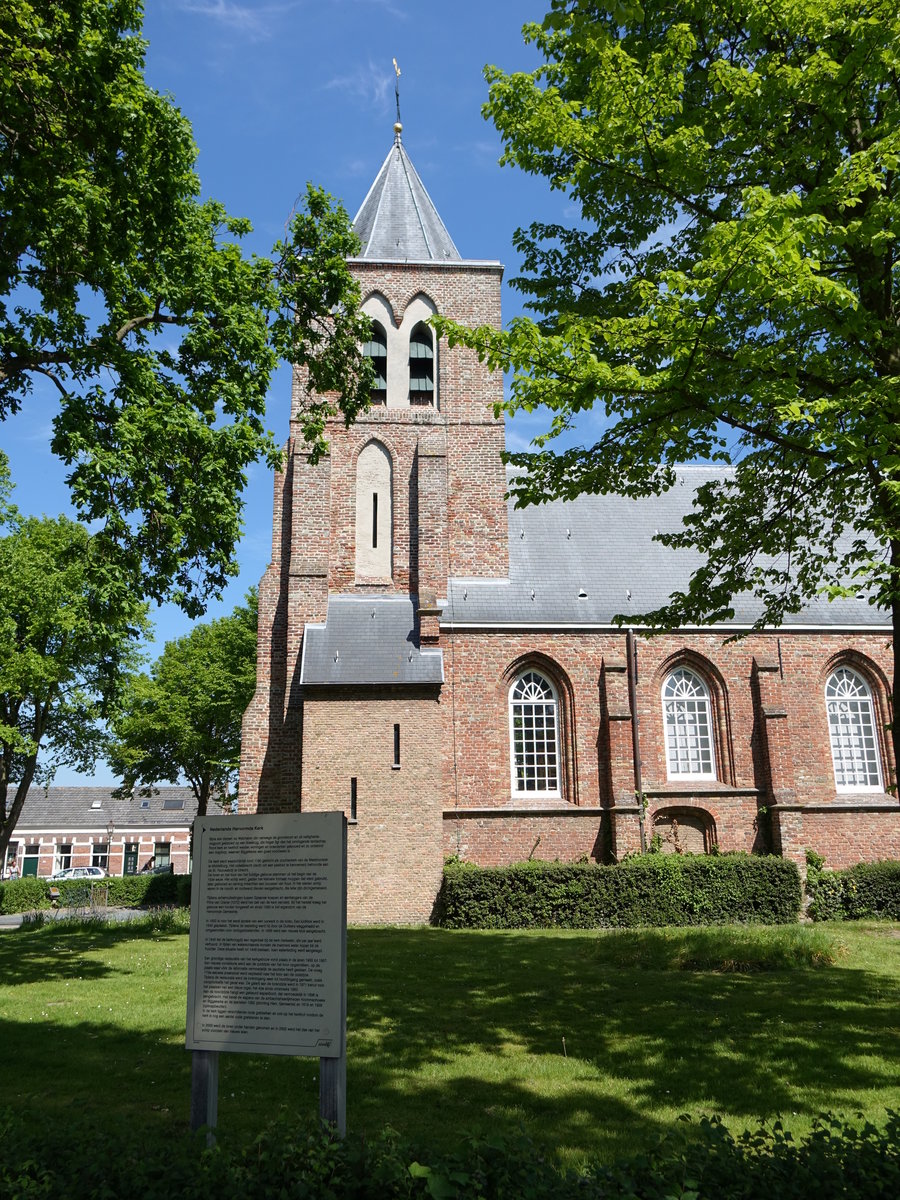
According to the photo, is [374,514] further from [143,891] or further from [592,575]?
[143,891]

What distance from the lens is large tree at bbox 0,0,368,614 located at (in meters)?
9.31

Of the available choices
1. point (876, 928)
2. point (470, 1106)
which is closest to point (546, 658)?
point (876, 928)

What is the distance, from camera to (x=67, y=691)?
28.6 metres

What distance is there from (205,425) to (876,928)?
51.8 ft

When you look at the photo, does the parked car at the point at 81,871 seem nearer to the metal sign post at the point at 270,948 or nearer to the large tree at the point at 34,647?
the large tree at the point at 34,647

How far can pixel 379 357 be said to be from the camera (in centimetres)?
2464

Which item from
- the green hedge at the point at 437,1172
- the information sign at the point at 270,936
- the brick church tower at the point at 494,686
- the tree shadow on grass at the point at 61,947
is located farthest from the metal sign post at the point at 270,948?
the brick church tower at the point at 494,686

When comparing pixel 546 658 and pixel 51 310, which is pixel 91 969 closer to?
pixel 51 310

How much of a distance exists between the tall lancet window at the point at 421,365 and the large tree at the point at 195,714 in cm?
1557

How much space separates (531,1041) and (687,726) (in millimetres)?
14941

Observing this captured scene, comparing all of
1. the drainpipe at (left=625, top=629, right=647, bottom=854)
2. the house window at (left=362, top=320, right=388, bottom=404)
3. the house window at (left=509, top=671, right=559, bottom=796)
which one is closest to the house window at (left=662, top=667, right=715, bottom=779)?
the drainpipe at (left=625, top=629, right=647, bottom=854)

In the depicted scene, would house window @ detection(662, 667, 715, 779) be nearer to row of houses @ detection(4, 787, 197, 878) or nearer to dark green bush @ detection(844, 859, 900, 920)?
dark green bush @ detection(844, 859, 900, 920)

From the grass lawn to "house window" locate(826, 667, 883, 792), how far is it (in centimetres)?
901

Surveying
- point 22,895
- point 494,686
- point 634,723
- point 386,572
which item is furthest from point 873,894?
point 22,895
